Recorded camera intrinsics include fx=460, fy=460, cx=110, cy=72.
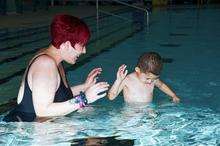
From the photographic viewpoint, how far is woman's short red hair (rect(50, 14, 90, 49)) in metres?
3.13

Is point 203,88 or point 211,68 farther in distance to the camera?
point 211,68

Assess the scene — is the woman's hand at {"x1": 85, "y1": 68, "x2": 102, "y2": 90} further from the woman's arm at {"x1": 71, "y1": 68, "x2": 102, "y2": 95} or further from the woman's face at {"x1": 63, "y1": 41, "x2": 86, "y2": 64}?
the woman's face at {"x1": 63, "y1": 41, "x2": 86, "y2": 64}

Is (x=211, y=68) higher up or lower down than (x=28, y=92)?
lower down

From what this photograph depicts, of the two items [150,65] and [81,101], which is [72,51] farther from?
[150,65]

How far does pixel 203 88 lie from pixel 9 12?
14.7m

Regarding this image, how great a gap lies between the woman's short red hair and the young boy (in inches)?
48.1

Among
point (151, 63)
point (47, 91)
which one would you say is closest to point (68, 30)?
point (47, 91)

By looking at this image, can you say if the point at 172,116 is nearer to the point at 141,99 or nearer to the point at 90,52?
the point at 141,99

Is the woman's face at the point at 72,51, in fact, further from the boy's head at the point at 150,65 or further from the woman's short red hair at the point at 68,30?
the boy's head at the point at 150,65

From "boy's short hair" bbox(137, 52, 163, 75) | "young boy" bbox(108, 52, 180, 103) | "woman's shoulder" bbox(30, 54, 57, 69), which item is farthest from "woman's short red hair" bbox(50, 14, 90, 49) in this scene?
"boy's short hair" bbox(137, 52, 163, 75)

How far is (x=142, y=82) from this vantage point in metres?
4.80

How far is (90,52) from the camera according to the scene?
9414mm

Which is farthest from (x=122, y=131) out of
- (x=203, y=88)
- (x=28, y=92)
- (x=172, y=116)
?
(x=203, y=88)

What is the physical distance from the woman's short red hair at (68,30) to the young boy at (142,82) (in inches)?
48.1
